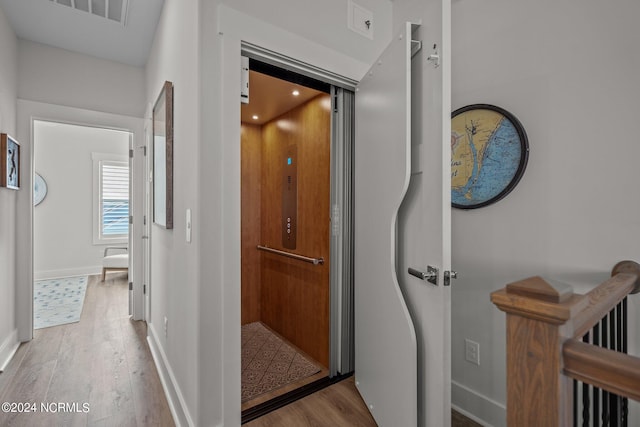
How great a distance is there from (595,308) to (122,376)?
266 centimetres

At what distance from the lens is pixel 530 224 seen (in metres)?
1.53

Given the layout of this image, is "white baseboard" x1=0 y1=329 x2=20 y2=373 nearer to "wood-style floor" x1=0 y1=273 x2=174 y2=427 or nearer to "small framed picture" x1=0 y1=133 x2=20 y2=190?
"wood-style floor" x1=0 y1=273 x2=174 y2=427

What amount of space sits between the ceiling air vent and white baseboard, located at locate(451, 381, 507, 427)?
3.40 meters

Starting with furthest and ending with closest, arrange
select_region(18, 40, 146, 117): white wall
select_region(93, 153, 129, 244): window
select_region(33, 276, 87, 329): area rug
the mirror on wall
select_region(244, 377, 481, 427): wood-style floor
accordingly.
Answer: select_region(93, 153, 129, 244): window, select_region(33, 276, 87, 329): area rug, select_region(18, 40, 146, 117): white wall, the mirror on wall, select_region(244, 377, 481, 427): wood-style floor

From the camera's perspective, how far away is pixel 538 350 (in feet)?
1.95

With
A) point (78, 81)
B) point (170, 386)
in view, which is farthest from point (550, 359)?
point (78, 81)

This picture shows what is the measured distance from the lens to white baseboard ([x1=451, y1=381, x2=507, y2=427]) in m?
1.62

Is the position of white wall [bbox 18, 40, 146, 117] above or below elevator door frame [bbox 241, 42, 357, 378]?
above

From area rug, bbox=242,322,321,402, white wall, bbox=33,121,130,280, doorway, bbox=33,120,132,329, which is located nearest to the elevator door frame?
area rug, bbox=242,322,321,402

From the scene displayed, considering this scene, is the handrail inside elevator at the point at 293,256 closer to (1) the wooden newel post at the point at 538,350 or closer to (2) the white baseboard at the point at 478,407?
(2) the white baseboard at the point at 478,407

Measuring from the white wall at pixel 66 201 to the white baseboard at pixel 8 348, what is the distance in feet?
10.4

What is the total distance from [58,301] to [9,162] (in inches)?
95.4

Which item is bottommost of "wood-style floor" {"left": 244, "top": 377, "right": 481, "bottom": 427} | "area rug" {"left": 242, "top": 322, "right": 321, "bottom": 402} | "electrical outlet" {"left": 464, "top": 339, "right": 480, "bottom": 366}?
"area rug" {"left": 242, "top": 322, "right": 321, "bottom": 402}

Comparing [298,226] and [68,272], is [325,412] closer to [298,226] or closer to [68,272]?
[298,226]
